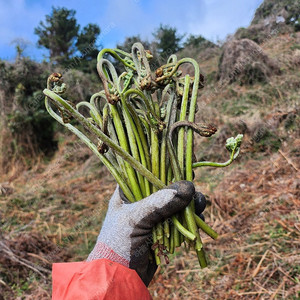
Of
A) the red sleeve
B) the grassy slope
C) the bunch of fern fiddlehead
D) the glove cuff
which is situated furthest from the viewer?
the grassy slope

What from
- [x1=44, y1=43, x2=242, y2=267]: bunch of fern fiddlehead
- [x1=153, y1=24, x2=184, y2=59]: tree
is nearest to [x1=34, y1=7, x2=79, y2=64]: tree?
[x1=153, y1=24, x2=184, y2=59]: tree

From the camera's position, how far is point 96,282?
3.73ft

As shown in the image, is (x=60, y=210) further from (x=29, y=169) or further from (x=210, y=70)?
(x=210, y=70)

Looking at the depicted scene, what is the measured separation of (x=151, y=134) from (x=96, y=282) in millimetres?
699

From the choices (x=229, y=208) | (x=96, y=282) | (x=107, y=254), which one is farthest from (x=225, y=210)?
(x=96, y=282)

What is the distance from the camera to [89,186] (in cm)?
609

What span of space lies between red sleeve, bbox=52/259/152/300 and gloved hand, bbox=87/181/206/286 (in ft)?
0.36

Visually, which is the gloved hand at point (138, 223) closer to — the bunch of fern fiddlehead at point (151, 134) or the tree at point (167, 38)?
the bunch of fern fiddlehead at point (151, 134)

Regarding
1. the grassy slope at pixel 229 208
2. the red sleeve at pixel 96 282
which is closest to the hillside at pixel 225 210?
the grassy slope at pixel 229 208

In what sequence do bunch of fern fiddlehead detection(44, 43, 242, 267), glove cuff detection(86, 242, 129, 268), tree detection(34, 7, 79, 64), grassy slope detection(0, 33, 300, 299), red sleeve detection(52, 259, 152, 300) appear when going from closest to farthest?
red sleeve detection(52, 259, 152, 300), bunch of fern fiddlehead detection(44, 43, 242, 267), glove cuff detection(86, 242, 129, 268), grassy slope detection(0, 33, 300, 299), tree detection(34, 7, 79, 64)

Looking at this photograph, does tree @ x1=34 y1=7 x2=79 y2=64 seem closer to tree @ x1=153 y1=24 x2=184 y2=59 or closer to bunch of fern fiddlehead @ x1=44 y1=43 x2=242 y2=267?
tree @ x1=153 y1=24 x2=184 y2=59

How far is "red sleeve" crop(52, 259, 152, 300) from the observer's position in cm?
110

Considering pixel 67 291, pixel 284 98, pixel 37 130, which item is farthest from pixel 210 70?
pixel 67 291

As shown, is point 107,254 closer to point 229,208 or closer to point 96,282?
point 96,282
